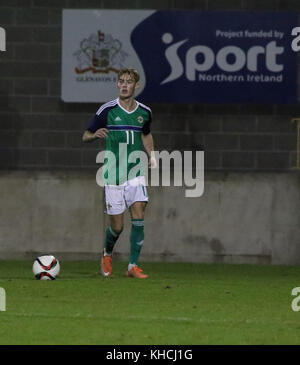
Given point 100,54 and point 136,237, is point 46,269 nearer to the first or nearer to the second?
point 136,237

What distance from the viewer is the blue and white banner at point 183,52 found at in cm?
2014

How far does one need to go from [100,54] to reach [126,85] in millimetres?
6504

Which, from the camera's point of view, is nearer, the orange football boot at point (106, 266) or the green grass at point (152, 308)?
the green grass at point (152, 308)

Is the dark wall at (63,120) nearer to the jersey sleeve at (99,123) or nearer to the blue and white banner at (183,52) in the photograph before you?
the blue and white banner at (183,52)

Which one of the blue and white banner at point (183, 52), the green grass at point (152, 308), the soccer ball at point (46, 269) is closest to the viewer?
the green grass at point (152, 308)

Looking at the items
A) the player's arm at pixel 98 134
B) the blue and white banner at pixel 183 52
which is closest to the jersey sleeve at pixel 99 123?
the player's arm at pixel 98 134

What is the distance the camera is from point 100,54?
20.2 meters

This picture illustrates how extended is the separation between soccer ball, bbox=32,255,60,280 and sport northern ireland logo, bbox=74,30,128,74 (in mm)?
6882

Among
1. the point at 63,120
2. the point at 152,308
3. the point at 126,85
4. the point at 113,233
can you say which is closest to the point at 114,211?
the point at 113,233

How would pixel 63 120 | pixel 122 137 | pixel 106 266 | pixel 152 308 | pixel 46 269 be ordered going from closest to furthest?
pixel 152 308 < pixel 46 269 < pixel 122 137 < pixel 106 266 < pixel 63 120

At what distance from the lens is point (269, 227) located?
667 inches

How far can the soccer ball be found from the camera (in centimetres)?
1368

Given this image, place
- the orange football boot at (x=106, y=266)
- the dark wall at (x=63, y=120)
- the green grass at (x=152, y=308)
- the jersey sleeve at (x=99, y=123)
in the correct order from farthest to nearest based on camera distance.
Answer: the dark wall at (x=63, y=120) → the orange football boot at (x=106, y=266) → the jersey sleeve at (x=99, y=123) → the green grass at (x=152, y=308)
